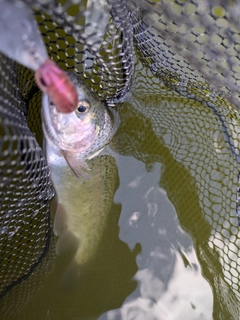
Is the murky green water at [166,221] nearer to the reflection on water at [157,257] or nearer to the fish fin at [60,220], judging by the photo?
the reflection on water at [157,257]

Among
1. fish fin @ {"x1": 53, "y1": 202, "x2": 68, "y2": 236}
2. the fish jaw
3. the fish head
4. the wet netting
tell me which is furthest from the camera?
fish fin @ {"x1": 53, "y1": 202, "x2": 68, "y2": 236}

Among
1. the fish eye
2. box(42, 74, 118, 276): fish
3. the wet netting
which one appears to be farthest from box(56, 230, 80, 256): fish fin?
the fish eye

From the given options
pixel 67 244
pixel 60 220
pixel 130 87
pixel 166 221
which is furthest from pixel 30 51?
pixel 166 221

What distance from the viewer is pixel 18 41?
3.36ft

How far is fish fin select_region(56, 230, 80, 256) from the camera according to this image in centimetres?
212

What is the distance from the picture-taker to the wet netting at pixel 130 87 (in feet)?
4.45

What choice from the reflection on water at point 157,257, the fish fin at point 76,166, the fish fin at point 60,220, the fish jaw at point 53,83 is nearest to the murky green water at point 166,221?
→ the reflection on water at point 157,257

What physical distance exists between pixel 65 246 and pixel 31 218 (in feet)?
1.40

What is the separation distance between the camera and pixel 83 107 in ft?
5.99

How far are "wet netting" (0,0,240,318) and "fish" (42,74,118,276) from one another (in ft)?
0.38

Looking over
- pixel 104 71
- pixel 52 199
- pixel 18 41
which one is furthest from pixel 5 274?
pixel 18 41

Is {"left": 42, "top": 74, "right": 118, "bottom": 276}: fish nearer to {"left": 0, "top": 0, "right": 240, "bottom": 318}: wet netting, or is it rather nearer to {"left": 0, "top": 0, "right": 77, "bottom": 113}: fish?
{"left": 0, "top": 0, "right": 240, "bottom": 318}: wet netting

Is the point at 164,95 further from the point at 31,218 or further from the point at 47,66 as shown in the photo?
the point at 47,66

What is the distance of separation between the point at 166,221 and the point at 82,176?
68 centimetres
